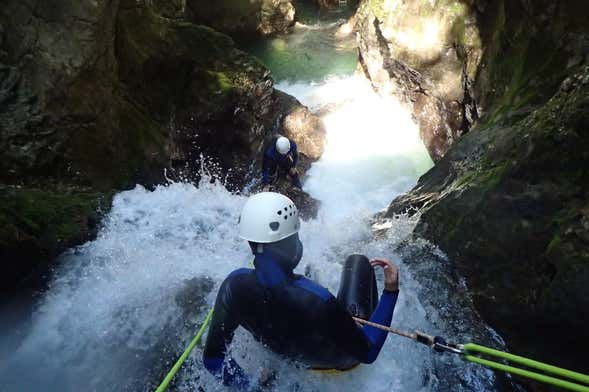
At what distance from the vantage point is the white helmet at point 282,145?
827cm

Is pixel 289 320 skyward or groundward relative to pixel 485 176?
groundward

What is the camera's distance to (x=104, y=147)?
6711mm

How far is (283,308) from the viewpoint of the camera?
2672mm

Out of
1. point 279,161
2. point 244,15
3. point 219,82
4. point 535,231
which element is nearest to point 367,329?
point 535,231

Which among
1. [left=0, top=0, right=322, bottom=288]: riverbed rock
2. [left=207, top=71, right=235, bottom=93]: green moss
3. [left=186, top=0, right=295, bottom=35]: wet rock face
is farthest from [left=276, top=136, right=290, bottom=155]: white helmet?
[left=186, top=0, right=295, bottom=35]: wet rock face

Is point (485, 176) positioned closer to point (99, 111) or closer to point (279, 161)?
point (279, 161)

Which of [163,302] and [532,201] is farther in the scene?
[163,302]

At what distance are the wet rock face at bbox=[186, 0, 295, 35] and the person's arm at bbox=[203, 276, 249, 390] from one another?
18.0 m

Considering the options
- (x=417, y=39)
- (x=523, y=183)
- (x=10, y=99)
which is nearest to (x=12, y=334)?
(x=10, y=99)

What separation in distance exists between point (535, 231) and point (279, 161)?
5374mm

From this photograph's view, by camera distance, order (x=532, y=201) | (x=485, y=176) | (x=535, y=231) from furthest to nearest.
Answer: (x=485, y=176), (x=532, y=201), (x=535, y=231)

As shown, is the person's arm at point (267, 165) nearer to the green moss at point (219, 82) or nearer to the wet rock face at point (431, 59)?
the green moss at point (219, 82)

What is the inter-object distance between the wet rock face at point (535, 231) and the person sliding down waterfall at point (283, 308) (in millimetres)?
1423

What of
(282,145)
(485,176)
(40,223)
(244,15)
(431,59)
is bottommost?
(40,223)
